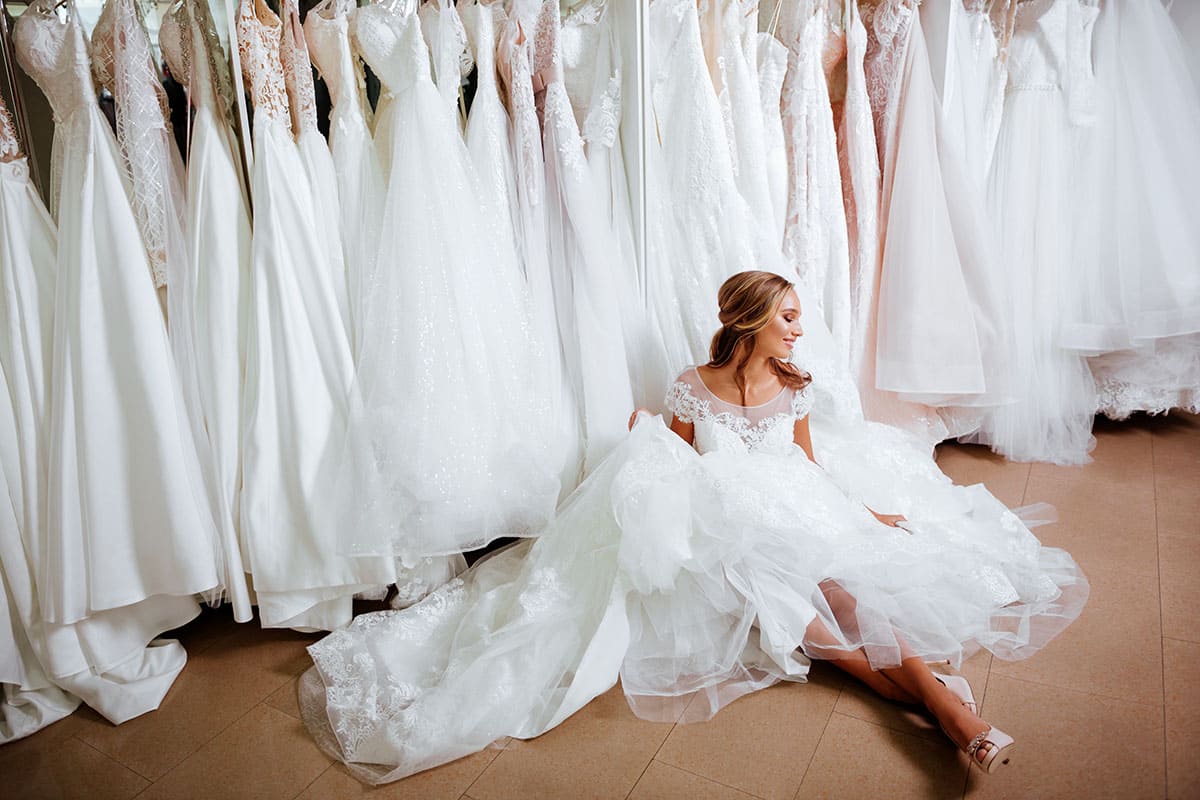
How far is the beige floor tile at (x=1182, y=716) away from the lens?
1432 mm

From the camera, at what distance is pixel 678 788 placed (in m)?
1.47

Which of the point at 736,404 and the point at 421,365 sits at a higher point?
the point at 421,365

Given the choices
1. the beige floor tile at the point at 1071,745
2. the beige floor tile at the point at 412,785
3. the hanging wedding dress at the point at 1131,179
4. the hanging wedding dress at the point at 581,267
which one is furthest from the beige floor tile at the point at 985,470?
the beige floor tile at the point at 412,785

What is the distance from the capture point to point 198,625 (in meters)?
2.08

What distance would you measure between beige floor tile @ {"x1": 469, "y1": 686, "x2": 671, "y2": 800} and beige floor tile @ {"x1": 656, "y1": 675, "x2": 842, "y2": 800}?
0.07 m

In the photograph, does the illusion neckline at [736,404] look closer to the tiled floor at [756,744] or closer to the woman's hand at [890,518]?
the woman's hand at [890,518]

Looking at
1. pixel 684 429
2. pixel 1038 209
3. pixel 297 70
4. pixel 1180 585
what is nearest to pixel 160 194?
pixel 297 70

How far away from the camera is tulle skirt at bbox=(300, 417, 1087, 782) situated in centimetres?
162

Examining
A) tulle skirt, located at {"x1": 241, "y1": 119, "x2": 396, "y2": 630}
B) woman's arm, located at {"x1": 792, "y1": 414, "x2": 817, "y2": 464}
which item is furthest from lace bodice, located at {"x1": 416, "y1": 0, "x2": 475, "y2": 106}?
woman's arm, located at {"x1": 792, "y1": 414, "x2": 817, "y2": 464}

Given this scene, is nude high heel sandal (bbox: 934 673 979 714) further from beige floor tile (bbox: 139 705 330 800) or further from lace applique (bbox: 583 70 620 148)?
lace applique (bbox: 583 70 620 148)

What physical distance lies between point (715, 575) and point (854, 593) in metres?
0.31

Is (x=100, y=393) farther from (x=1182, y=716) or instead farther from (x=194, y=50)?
(x=1182, y=716)

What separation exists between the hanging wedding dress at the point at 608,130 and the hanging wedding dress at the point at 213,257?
86 centimetres

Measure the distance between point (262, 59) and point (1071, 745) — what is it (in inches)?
87.0
